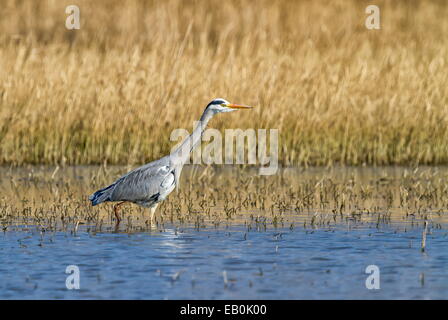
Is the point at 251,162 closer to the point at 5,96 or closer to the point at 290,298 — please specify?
the point at 5,96

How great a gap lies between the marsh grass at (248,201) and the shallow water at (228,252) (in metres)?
0.03

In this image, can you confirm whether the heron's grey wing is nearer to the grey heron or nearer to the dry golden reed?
the grey heron

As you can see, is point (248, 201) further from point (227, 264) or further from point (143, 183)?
point (227, 264)

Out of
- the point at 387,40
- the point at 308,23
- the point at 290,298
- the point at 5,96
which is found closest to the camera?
the point at 290,298

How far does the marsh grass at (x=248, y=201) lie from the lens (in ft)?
33.5

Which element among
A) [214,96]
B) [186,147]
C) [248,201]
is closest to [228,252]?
[186,147]

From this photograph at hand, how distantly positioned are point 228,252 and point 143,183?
6.43ft

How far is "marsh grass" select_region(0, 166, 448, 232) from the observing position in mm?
10203

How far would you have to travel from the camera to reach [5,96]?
587 inches

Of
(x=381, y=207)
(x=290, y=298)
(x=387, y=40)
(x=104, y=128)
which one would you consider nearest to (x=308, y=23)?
(x=387, y=40)

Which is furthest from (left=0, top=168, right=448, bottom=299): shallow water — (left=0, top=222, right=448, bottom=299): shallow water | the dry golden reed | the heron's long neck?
the dry golden reed

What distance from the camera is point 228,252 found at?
342 inches

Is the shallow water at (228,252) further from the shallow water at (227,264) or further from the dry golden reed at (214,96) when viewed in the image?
the dry golden reed at (214,96)

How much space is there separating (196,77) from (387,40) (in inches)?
207
